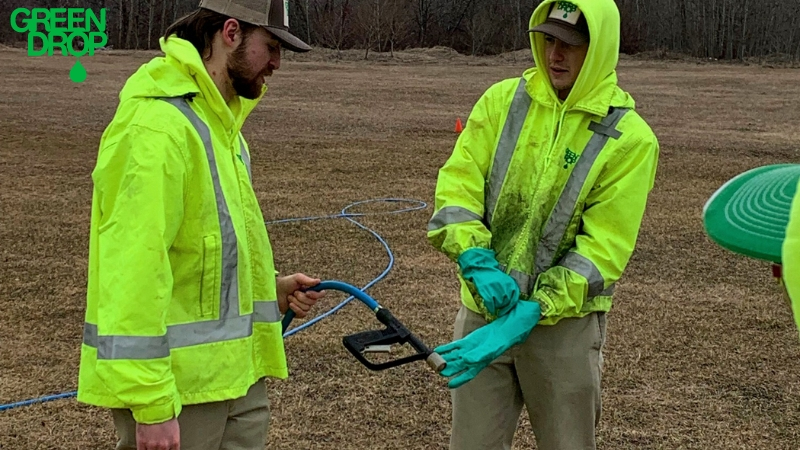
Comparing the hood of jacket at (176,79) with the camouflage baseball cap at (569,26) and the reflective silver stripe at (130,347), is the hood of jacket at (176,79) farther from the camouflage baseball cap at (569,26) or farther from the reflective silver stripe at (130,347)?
the camouflage baseball cap at (569,26)

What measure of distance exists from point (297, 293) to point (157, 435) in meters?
0.79

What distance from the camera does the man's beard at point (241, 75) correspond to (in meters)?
2.39

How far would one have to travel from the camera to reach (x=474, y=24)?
42906mm

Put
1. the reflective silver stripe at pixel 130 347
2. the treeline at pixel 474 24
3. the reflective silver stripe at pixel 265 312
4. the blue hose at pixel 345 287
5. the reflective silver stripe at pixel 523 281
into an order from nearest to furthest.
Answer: the reflective silver stripe at pixel 130 347 → the reflective silver stripe at pixel 265 312 → the blue hose at pixel 345 287 → the reflective silver stripe at pixel 523 281 → the treeline at pixel 474 24

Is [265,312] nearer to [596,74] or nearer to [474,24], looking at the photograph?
[596,74]

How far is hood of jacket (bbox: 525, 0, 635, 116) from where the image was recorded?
286 centimetres

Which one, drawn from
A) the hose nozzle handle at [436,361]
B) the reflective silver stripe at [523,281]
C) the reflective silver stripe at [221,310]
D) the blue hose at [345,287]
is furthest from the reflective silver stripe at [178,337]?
the reflective silver stripe at [523,281]

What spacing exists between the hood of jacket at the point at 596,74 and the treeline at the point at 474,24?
3518cm

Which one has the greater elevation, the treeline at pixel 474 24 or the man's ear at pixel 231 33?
the man's ear at pixel 231 33

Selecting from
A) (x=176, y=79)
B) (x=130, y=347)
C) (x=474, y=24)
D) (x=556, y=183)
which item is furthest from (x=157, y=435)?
(x=474, y=24)

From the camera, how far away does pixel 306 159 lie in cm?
1184

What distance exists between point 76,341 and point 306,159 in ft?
22.2

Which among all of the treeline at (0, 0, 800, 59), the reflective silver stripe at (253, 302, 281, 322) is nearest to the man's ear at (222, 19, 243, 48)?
the reflective silver stripe at (253, 302, 281, 322)

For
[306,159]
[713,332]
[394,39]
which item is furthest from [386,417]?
[394,39]
